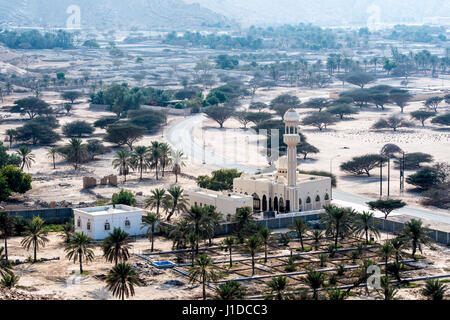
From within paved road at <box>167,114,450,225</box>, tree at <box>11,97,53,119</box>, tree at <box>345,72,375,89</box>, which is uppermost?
tree at <box>345,72,375,89</box>

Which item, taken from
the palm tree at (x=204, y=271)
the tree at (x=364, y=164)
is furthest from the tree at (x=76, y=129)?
the palm tree at (x=204, y=271)

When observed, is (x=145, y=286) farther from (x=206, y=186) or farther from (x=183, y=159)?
(x=183, y=159)

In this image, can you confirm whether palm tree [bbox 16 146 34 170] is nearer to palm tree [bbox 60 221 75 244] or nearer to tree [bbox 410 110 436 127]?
palm tree [bbox 60 221 75 244]

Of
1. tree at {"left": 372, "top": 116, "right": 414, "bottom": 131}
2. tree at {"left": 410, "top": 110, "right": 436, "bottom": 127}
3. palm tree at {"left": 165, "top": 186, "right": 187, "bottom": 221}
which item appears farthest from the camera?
tree at {"left": 410, "top": 110, "right": 436, "bottom": 127}

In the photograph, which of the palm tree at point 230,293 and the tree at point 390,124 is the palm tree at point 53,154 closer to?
the tree at point 390,124

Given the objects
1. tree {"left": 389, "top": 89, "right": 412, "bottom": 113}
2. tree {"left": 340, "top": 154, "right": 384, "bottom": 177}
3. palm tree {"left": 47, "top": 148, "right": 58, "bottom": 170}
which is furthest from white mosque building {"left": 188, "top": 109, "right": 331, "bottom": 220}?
tree {"left": 389, "top": 89, "right": 412, "bottom": 113}
